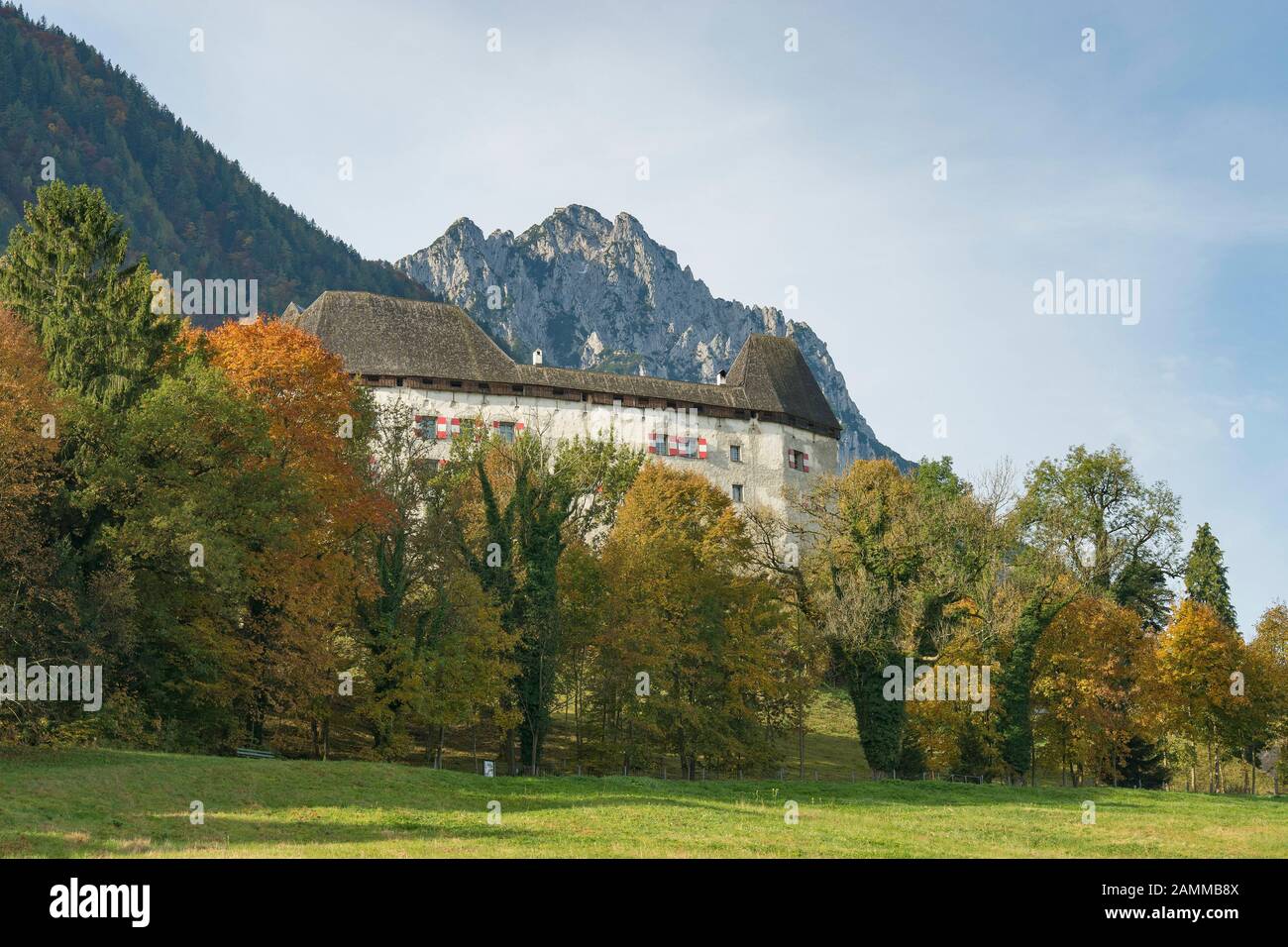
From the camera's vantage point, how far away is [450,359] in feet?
273

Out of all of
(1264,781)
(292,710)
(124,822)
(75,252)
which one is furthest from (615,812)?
(1264,781)

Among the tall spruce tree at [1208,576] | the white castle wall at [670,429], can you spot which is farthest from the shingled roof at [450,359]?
the tall spruce tree at [1208,576]

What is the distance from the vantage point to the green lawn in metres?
24.6

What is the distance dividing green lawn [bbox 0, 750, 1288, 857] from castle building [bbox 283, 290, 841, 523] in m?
42.2

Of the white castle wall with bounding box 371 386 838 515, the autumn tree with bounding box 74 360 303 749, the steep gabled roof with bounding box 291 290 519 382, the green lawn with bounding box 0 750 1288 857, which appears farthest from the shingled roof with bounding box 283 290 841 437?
the green lawn with bounding box 0 750 1288 857

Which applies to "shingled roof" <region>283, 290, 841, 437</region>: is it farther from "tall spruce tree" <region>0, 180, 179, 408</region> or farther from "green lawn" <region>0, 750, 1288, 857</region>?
"green lawn" <region>0, 750, 1288, 857</region>

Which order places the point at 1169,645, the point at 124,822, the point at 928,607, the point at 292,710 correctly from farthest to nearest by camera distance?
1. the point at 1169,645
2. the point at 928,607
3. the point at 292,710
4. the point at 124,822

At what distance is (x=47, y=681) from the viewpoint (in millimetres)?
35500

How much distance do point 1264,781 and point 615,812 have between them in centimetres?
5348

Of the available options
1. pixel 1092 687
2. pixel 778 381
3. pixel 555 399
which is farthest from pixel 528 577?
pixel 778 381

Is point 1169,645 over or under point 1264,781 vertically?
over

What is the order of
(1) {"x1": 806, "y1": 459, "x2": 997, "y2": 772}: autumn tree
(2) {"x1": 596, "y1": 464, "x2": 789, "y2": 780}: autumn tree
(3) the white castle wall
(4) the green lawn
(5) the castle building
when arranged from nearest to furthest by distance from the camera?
(4) the green lawn < (2) {"x1": 596, "y1": 464, "x2": 789, "y2": 780}: autumn tree < (1) {"x1": 806, "y1": 459, "x2": 997, "y2": 772}: autumn tree < (3) the white castle wall < (5) the castle building

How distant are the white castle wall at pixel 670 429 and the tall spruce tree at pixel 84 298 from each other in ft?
115

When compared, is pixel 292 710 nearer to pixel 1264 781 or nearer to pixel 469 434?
pixel 469 434
